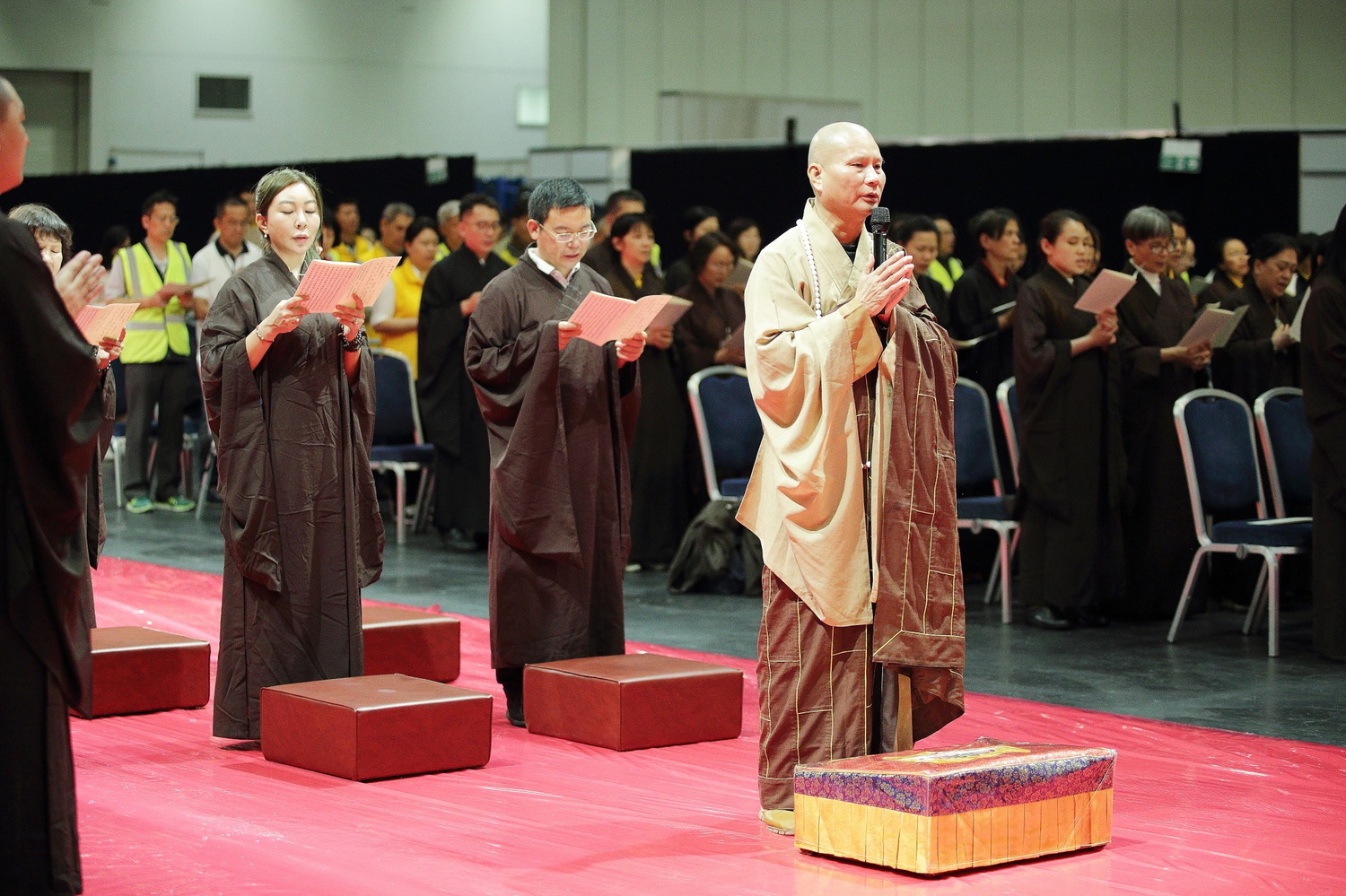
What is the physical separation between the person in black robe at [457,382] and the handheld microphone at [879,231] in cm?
493

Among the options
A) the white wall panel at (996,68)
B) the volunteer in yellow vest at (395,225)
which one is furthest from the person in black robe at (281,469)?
the white wall panel at (996,68)

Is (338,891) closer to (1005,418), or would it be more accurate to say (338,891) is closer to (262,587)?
(262,587)

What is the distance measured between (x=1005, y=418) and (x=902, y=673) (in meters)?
3.22

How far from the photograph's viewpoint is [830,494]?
3193 millimetres

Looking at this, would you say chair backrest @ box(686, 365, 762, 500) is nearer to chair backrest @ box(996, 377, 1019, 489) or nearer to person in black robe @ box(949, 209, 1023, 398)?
chair backrest @ box(996, 377, 1019, 489)

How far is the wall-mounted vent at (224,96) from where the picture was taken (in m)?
17.0

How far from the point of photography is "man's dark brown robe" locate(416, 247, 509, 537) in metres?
8.02

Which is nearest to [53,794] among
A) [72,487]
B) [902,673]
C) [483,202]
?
[72,487]

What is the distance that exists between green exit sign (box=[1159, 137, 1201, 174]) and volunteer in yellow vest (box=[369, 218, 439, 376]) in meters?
3.85

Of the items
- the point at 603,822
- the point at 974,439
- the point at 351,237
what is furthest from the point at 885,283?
the point at 351,237

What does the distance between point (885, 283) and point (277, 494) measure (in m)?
1.77

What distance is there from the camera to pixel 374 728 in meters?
3.80

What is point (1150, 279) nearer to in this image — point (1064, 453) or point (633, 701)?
point (1064, 453)

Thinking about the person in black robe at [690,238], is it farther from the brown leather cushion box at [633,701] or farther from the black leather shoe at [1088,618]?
the brown leather cushion box at [633,701]
